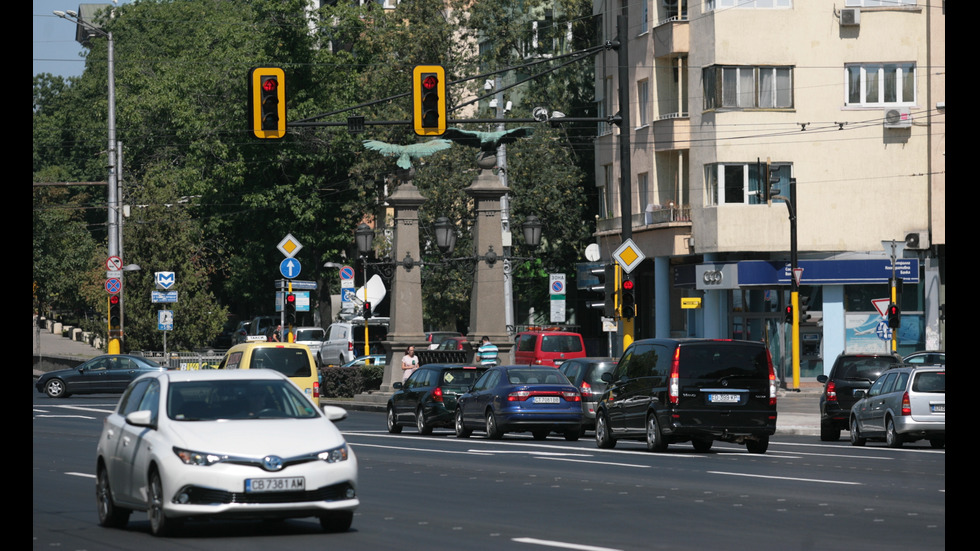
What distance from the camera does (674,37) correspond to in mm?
53344

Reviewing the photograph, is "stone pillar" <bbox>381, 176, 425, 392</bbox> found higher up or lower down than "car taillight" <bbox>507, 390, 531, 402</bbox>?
higher up

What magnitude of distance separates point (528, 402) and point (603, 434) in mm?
2456

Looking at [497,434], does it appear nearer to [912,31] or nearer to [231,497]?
[231,497]

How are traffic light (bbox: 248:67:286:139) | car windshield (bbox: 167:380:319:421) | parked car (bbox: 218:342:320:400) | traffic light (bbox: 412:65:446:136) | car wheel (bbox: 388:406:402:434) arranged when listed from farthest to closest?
car wheel (bbox: 388:406:402:434)
parked car (bbox: 218:342:320:400)
traffic light (bbox: 412:65:446:136)
traffic light (bbox: 248:67:286:139)
car windshield (bbox: 167:380:319:421)

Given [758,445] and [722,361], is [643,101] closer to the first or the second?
[758,445]

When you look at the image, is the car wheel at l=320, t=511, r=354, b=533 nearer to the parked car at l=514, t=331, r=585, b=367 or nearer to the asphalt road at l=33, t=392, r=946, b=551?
the asphalt road at l=33, t=392, r=946, b=551

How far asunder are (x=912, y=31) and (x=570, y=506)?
129 ft

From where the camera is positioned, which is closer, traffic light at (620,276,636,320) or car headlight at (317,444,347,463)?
car headlight at (317,444,347,463)

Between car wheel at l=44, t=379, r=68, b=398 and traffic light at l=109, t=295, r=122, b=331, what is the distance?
4054mm

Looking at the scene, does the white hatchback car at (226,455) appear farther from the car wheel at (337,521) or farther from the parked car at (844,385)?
the parked car at (844,385)

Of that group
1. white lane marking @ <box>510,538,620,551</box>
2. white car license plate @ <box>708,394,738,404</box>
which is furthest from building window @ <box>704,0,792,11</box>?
white lane marking @ <box>510,538,620,551</box>

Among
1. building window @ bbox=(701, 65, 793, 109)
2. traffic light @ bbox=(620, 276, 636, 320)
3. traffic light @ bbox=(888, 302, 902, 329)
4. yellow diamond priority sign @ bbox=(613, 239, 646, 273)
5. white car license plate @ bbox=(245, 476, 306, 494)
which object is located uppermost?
building window @ bbox=(701, 65, 793, 109)

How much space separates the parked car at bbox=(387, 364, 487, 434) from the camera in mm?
32250

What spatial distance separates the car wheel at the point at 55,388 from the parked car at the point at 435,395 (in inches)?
752
